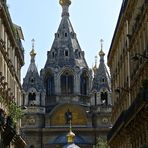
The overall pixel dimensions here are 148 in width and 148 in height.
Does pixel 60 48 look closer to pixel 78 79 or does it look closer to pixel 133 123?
pixel 78 79

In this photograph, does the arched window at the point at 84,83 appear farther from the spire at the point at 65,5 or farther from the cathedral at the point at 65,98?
the spire at the point at 65,5

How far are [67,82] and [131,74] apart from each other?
226 feet

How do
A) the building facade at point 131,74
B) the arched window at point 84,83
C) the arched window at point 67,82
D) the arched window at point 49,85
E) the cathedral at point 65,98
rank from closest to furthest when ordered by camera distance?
1. the building facade at point 131,74
2. the cathedral at point 65,98
3. the arched window at point 67,82
4. the arched window at point 49,85
5. the arched window at point 84,83

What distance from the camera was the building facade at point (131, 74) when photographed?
34719 mm

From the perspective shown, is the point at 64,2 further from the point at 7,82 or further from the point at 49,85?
the point at 7,82

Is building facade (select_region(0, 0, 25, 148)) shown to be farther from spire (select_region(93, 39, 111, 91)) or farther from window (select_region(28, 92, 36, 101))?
spire (select_region(93, 39, 111, 91))

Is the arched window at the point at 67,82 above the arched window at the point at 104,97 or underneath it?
above

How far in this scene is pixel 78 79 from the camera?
112625 millimetres

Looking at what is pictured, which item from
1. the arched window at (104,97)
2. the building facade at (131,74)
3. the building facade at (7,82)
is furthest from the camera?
the arched window at (104,97)

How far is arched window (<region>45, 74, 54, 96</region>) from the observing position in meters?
114

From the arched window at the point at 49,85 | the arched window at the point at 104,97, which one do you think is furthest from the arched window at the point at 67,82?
the arched window at the point at 104,97

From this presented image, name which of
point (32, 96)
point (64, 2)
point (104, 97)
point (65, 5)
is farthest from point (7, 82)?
point (65, 5)

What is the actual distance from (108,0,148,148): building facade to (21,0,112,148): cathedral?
154 feet

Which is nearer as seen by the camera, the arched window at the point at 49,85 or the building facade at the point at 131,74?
the building facade at the point at 131,74
